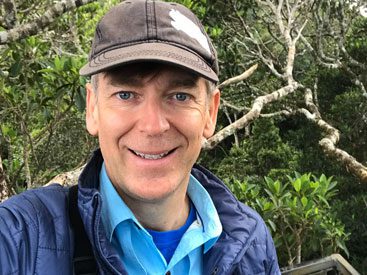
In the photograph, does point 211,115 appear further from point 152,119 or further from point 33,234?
point 33,234

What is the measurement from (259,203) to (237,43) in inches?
191

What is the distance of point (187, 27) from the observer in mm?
1532

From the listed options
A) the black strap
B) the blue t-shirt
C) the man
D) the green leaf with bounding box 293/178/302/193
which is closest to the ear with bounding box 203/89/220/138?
the man

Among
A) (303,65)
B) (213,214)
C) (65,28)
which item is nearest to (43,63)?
(213,214)

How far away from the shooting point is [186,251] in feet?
5.14

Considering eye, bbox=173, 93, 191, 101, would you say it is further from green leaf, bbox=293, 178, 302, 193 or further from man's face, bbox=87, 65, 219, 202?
green leaf, bbox=293, 178, 302, 193

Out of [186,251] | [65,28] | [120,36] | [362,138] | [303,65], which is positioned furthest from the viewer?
[303,65]

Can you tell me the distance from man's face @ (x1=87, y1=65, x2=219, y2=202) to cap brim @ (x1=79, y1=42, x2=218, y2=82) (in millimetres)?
50

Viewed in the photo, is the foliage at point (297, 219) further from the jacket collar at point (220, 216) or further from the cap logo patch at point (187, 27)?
the cap logo patch at point (187, 27)

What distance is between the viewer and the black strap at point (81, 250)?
1319 millimetres

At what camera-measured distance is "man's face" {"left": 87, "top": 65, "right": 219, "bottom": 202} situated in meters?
1.44

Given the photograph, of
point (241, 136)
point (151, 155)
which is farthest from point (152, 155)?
point (241, 136)

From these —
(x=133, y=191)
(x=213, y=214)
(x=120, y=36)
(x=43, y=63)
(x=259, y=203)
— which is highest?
(x=43, y=63)

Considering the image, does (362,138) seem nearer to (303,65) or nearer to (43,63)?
(303,65)
